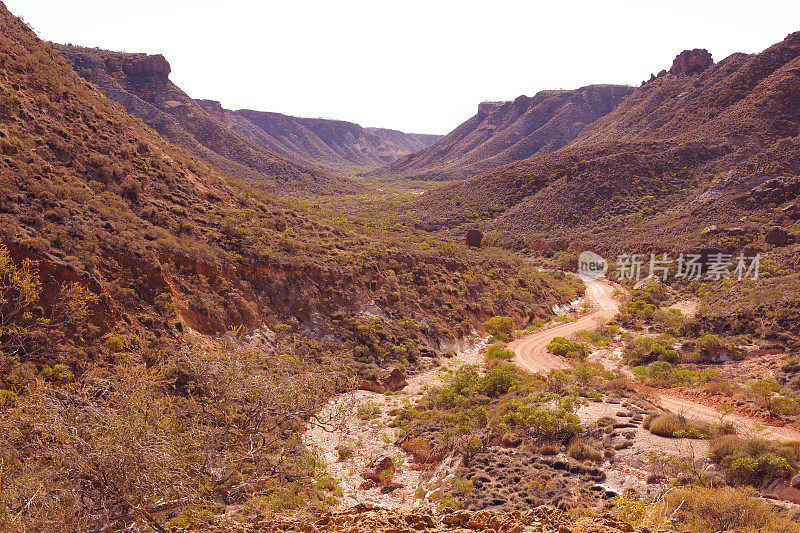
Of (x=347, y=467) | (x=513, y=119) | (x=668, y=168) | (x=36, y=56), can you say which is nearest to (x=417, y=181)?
(x=513, y=119)

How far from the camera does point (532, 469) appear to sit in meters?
10.4

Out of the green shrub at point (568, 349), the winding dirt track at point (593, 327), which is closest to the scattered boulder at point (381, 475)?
the winding dirt track at point (593, 327)

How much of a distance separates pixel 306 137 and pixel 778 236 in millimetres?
155240

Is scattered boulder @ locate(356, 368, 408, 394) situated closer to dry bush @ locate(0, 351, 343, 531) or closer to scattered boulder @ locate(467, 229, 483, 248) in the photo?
dry bush @ locate(0, 351, 343, 531)

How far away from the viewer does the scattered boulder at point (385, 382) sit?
737 inches

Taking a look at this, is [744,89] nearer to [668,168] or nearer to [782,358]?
[668,168]

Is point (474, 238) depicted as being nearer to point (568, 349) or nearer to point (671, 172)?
point (568, 349)

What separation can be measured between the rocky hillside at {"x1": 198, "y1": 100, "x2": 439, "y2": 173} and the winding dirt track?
112303mm

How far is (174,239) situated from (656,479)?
19243mm

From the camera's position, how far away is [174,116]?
75.9 meters

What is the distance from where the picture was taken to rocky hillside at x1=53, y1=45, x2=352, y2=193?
230ft

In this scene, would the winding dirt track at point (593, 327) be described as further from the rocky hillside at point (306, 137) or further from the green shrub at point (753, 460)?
the rocky hillside at point (306, 137)

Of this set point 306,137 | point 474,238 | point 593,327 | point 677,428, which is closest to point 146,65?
point 474,238

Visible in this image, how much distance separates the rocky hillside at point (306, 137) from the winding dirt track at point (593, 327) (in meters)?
112
